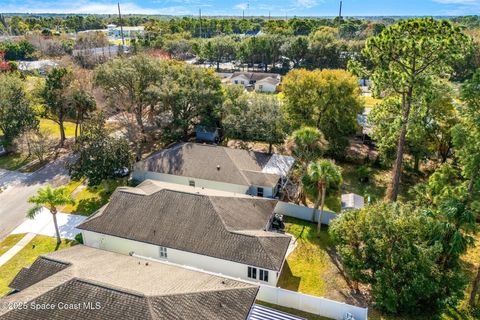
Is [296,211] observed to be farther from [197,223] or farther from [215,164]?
[197,223]

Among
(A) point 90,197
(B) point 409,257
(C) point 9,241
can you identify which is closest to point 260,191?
(B) point 409,257

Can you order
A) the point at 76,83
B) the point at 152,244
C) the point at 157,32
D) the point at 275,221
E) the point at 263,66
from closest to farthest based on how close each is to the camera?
the point at 152,244 < the point at 275,221 < the point at 76,83 < the point at 263,66 < the point at 157,32

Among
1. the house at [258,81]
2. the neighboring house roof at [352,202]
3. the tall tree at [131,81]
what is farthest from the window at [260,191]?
the house at [258,81]

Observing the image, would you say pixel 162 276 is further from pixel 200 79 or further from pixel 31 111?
pixel 31 111

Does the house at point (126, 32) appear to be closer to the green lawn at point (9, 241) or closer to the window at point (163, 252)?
the green lawn at point (9, 241)

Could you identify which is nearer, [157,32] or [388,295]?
[388,295]

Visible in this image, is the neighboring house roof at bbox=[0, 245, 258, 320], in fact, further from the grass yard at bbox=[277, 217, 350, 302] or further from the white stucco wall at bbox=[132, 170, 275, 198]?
the white stucco wall at bbox=[132, 170, 275, 198]

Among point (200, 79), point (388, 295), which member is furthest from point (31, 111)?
point (388, 295)
